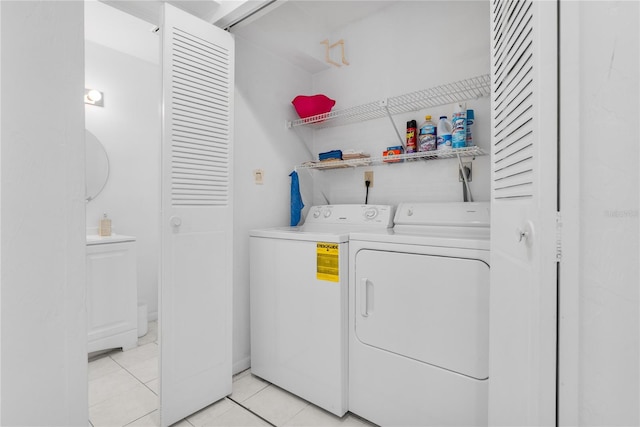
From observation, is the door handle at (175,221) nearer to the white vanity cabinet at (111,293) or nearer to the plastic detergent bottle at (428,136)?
the white vanity cabinet at (111,293)

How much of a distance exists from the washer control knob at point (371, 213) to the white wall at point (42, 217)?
2.00 m

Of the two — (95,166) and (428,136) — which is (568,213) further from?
(95,166)

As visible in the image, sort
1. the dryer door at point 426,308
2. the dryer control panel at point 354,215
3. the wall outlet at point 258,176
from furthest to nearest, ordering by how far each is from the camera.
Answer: the wall outlet at point 258,176, the dryer control panel at point 354,215, the dryer door at point 426,308

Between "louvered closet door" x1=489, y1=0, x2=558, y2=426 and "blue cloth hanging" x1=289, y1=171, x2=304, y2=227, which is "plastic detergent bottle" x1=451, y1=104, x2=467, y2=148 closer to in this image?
"louvered closet door" x1=489, y1=0, x2=558, y2=426

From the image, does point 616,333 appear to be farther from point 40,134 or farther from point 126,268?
point 126,268

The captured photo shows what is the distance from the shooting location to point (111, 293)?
99.5 inches

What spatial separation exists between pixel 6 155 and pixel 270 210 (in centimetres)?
223

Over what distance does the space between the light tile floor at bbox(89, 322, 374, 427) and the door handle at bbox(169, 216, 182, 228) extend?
1108 mm

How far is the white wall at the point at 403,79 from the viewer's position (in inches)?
79.0

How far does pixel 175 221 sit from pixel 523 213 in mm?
1615

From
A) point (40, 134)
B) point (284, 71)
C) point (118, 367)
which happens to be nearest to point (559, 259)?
point (40, 134)

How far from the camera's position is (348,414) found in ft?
5.90

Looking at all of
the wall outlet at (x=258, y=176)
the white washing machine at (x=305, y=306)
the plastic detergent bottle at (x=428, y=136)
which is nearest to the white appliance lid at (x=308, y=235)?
the white washing machine at (x=305, y=306)

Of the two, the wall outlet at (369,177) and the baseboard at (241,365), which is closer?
the baseboard at (241,365)
